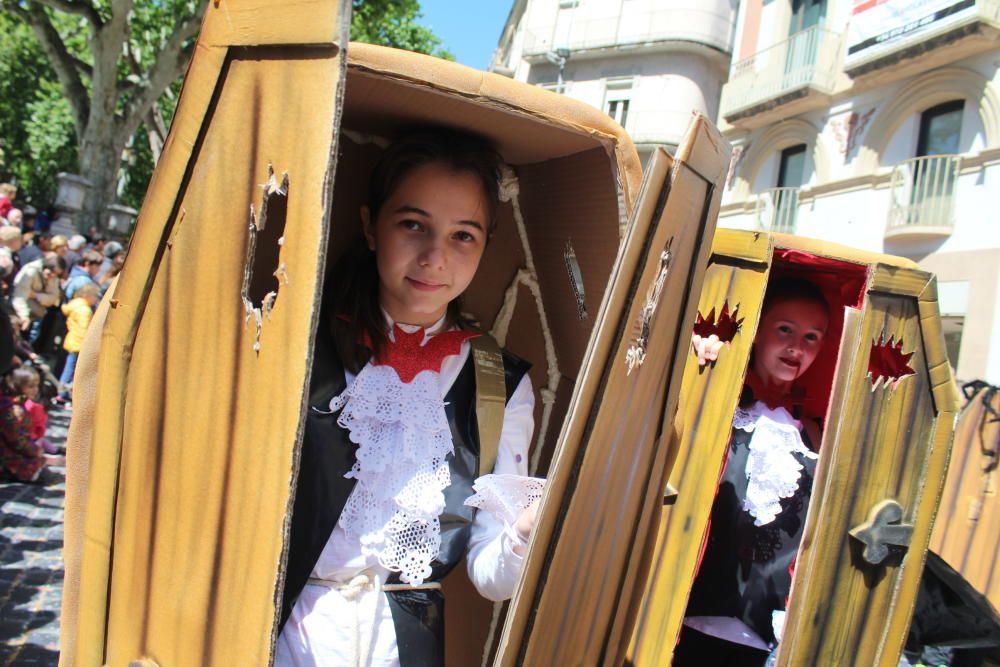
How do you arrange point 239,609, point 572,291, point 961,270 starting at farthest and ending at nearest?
point 961,270
point 572,291
point 239,609

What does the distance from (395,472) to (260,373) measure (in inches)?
18.1

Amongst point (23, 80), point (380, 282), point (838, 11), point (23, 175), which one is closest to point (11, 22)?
point (23, 80)

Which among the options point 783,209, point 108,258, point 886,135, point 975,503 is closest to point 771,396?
point 975,503

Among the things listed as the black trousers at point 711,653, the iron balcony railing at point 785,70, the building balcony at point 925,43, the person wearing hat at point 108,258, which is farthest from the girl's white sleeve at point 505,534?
the iron balcony railing at point 785,70

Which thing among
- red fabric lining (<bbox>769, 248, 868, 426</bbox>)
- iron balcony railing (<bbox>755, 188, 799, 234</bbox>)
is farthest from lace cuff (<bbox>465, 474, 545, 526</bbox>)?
iron balcony railing (<bbox>755, 188, 799, 234</bbox>)

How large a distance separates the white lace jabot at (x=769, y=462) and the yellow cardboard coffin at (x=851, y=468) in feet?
0.76

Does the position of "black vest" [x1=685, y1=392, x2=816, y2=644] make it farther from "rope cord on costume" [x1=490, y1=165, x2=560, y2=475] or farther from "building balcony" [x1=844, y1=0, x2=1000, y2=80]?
"building balcony" [x1=844, y1=0, x2=1000, y2=80]

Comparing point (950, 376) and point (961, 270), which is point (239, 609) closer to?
point (950, 376)

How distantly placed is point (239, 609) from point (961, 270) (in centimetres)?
1108

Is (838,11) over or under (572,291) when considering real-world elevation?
over

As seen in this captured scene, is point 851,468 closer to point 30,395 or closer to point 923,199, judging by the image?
point 30,395

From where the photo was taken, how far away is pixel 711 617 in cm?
242

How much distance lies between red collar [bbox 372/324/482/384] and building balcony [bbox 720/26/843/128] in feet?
43.2

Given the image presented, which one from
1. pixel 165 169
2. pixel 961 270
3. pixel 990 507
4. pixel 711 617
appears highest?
pixel 961 270
